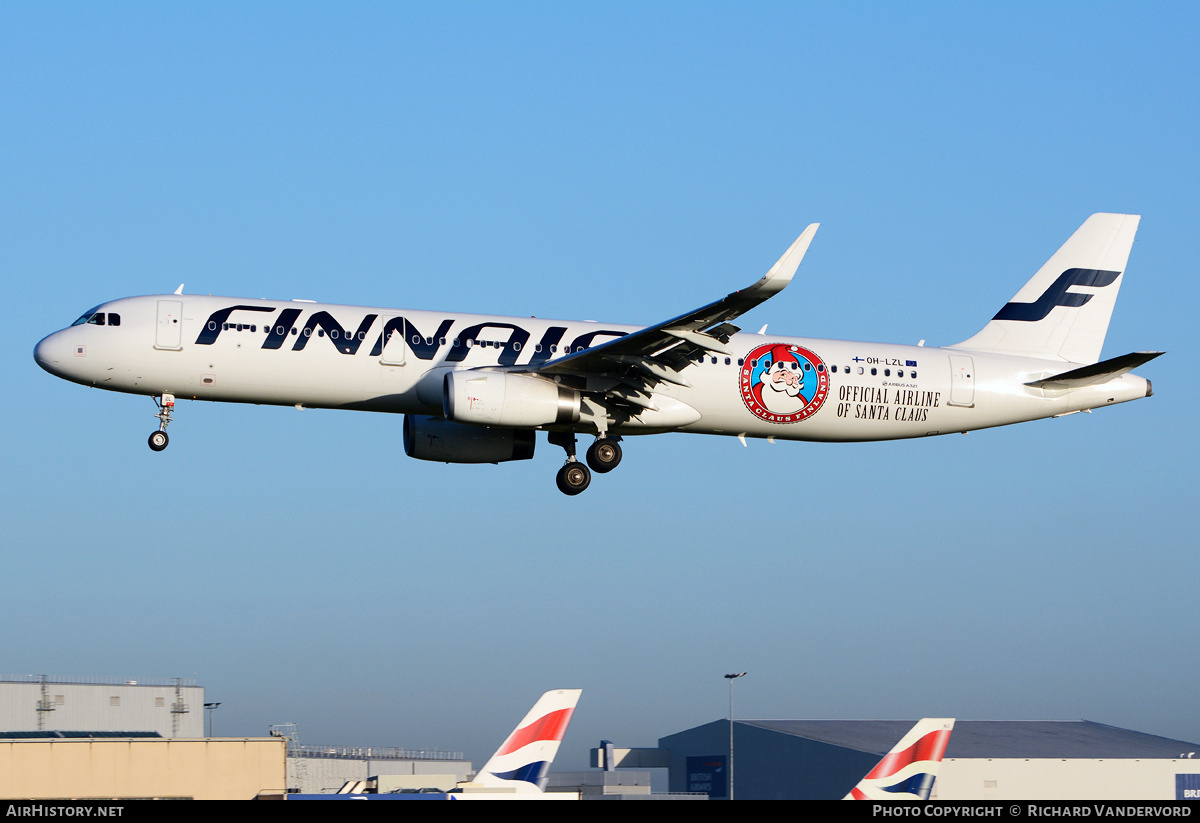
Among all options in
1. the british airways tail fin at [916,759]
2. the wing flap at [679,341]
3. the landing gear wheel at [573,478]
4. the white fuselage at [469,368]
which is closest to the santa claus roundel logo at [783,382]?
the white fuselage at [469,368]

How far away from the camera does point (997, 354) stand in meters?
40.0

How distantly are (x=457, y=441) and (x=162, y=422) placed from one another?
8254 millimetres

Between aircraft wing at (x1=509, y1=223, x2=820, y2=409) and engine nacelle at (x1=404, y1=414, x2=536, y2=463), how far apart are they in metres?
3.95

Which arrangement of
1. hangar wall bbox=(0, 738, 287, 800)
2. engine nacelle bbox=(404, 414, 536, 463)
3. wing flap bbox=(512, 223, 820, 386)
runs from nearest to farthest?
hangar wall bbox=(0, 738, 287, 800) < wing flap bbox=(512, 223, 820, 386) < engine nacelle bbox=(404, 414, 536, 463)

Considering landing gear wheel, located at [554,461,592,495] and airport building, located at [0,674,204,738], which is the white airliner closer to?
landing gear wheel, located at [554,461,592,495]

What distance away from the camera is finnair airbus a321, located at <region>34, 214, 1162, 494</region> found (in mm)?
33719

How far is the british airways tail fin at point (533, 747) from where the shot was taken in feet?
109

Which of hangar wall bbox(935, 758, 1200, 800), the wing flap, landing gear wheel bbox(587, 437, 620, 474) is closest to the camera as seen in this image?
the wing flap

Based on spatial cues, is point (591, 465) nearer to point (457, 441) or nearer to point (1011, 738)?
point (457, 441)

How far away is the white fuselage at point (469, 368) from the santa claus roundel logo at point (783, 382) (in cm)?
4

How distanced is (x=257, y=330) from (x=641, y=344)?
1003 centimetres

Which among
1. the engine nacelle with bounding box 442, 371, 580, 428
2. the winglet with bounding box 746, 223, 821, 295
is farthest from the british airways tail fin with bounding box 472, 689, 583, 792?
the winglet with bounding box 746, 223, 821, 295

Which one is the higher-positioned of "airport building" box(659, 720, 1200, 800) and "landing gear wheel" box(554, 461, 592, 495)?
"landing gear wheel" box(554, 461, 592, 495)

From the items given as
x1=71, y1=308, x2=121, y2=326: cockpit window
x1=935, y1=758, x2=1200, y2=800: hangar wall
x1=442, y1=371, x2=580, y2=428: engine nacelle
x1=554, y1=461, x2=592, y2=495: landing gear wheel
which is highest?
x1=71, y1=308, x2=121, y2=326: cockpit window
